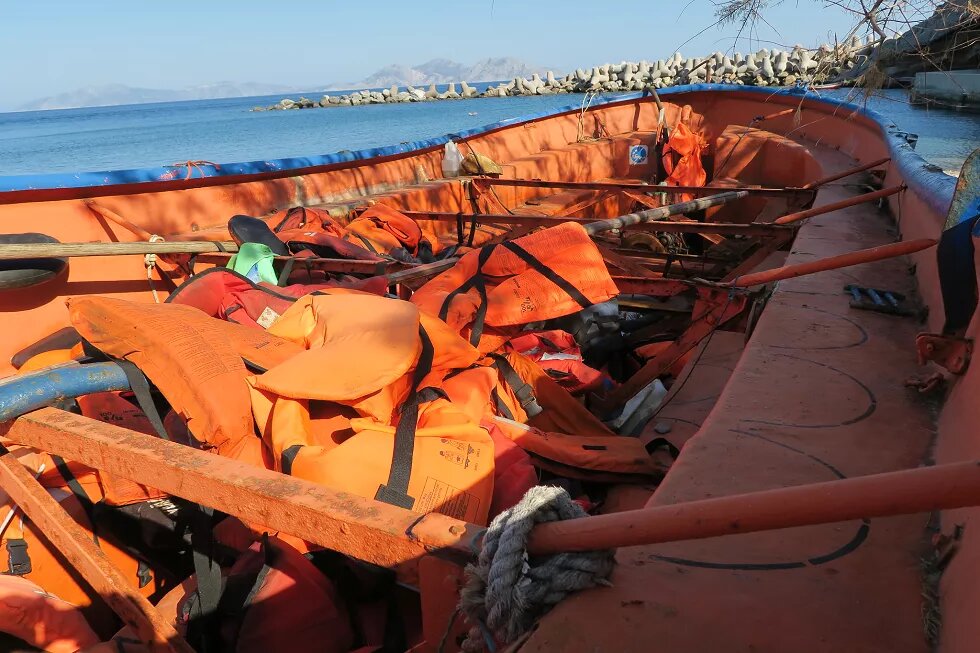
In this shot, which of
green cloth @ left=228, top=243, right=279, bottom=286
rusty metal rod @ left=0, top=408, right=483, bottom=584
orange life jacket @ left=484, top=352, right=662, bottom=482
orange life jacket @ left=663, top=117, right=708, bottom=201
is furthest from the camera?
orange life jacket @ left=663, top=117, right=708, bottom=201

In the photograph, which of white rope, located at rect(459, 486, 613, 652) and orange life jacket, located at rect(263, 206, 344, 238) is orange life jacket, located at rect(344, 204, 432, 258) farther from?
white rope, located at rect(459, 486, 613, 652)

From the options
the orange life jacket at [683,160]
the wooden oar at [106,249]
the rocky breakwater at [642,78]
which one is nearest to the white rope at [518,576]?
the wooden oar at [106,249]

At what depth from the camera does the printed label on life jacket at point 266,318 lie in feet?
10.1

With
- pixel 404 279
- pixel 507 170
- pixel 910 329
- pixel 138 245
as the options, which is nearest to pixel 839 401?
pixel 910 329

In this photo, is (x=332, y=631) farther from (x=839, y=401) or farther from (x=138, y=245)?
(x=138, y=245)

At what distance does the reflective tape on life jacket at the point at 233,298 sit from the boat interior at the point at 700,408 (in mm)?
680

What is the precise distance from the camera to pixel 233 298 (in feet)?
10.7

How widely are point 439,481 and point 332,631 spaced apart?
547 mm

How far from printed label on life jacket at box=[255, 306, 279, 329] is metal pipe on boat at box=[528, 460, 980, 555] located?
91.9 inches

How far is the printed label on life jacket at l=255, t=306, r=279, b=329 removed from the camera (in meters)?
3.08

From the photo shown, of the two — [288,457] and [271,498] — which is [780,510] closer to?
[271,498]

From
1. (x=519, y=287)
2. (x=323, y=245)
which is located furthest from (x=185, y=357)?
(x=323, y=245)

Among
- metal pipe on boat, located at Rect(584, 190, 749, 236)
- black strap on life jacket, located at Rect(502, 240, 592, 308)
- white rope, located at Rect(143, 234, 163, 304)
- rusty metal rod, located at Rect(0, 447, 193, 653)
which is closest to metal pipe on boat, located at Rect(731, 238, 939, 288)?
black strap on life jacket, located at Rect(502, 240, 592, 308)

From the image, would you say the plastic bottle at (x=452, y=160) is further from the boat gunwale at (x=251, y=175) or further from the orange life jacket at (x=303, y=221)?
the orange life jacket at (x=303, y=221)
